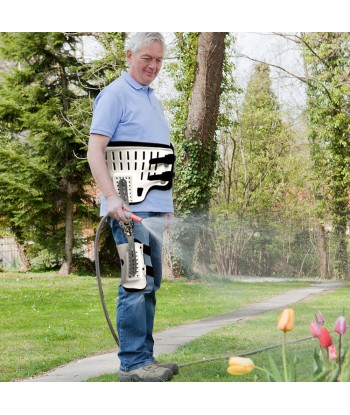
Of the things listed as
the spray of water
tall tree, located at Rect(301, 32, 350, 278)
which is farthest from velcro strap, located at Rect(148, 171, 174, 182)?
tall tree, located at Rect(301, 32, 350, 278)

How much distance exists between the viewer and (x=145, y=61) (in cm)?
246

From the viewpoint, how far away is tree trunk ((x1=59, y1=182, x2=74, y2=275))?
7.62 m

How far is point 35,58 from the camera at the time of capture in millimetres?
8078

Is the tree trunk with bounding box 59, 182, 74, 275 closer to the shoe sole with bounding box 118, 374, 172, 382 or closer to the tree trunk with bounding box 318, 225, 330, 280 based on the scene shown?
the tree trunk with bounding box 318, 225, 330, 280

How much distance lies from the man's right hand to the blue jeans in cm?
9

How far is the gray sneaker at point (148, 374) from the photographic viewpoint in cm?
237

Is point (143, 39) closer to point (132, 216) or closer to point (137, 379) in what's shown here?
point (132, 216)

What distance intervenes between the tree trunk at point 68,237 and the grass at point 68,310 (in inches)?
6.9

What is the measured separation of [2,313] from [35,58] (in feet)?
12.9

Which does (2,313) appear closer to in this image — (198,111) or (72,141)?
(198,111)

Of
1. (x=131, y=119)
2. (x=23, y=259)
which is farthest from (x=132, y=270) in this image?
(x=23, y=259)

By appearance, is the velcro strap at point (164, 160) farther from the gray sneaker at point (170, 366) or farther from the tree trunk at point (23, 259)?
the tree trunk at point (23, 259)
